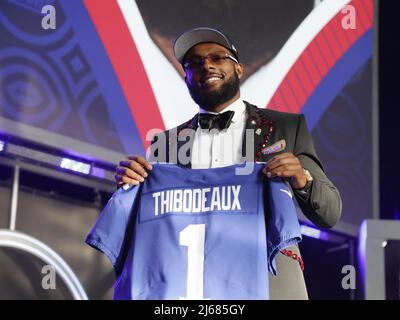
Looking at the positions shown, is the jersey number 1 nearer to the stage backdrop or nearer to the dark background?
the stage backdrop

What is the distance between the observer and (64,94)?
3105 mm

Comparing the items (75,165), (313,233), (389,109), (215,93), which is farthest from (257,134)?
(389,109)

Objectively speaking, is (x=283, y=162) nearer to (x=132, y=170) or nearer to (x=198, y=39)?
(x=132, y=170)

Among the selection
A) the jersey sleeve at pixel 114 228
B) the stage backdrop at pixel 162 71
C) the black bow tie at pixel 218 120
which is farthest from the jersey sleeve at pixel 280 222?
the stage backdrop at pixel 162 71

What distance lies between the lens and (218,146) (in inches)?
88.6

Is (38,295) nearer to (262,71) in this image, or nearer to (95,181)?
(95,181)

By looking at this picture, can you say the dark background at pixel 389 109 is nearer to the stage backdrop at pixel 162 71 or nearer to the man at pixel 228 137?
the stage backdrop at pixel 162 71

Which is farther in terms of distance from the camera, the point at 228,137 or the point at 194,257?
the point at 228,137

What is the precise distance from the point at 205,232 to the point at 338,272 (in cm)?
195

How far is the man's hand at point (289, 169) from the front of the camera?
199 cm

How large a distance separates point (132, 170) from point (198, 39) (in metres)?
0.44

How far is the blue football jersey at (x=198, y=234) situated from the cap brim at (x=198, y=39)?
38cm

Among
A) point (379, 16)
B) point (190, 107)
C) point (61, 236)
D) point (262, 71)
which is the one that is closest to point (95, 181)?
point (61, 236)

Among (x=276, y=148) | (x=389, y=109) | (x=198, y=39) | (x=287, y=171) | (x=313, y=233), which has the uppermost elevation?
(x=389, y=109)
